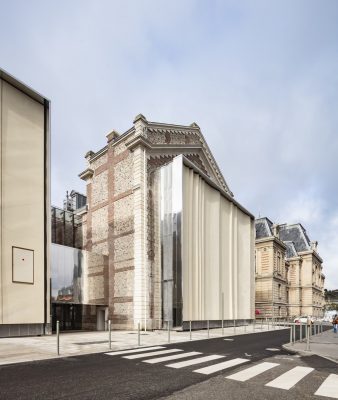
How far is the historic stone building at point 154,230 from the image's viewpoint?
94.7 ft

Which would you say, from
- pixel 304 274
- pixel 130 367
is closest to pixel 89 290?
pixel 130 367

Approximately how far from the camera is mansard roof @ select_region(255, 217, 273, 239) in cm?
6656

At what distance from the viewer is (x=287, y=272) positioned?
249 feet

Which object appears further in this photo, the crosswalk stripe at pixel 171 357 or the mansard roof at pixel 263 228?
the mansard roof at pixel 263 228

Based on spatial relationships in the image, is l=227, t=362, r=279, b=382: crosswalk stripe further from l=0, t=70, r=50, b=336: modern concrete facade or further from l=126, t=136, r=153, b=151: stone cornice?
l=126, t=136, r=153, b=151: stone cornice

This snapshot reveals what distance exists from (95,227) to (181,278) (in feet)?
36.8

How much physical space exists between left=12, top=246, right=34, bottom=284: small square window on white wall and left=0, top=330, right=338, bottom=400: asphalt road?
1041 cm

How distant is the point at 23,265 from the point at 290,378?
1714 centimetres

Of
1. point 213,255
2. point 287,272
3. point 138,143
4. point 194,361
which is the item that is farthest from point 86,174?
point 287,272

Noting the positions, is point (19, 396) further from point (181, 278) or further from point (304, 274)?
point (304, 274)

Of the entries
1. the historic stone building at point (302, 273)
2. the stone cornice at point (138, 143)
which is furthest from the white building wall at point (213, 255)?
the historic stone building at point (302, 273)

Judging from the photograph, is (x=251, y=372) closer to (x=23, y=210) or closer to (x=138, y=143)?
(x=23, y=210)

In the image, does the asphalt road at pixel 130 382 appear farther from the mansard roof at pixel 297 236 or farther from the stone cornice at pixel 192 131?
the mansard roof at pixel 297 236

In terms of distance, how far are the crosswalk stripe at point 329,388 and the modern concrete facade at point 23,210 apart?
1733 centimetres
